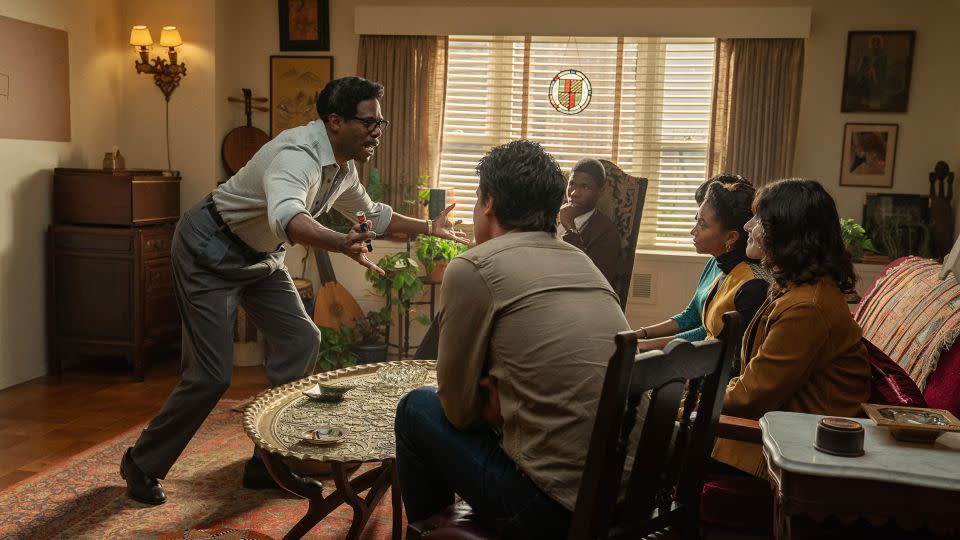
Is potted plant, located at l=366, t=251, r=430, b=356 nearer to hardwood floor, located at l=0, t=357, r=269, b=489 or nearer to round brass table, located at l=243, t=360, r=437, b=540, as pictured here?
hardwood floor, located at l=0, t=357, r=269, b=489

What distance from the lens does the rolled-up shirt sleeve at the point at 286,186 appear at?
2.78 meters

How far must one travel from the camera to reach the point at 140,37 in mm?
5660

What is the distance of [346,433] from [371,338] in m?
3.35

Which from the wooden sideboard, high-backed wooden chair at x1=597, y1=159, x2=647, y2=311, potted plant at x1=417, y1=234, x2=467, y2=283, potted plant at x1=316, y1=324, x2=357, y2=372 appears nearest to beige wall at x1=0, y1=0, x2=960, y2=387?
the wooden sideboard

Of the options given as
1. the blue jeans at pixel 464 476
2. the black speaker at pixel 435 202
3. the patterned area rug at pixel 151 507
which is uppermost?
the black speaker at pixel 435 202

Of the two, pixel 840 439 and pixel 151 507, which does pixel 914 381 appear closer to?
pixel 840 439

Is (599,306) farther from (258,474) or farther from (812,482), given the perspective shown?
(258,474)

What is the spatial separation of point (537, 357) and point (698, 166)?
439 cm

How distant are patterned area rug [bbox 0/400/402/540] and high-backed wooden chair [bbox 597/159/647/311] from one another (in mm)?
1759

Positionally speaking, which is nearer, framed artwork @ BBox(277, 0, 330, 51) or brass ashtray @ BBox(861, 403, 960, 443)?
brass ashtray @ BBox(861, 403, 960, 443)

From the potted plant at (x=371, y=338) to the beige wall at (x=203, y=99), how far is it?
0.33 m

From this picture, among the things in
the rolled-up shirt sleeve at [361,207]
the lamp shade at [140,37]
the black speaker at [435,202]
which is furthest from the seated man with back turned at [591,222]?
the lamp shade at [140,37]

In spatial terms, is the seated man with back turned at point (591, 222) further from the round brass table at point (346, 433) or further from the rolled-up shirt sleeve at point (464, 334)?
the rolled-up shirt sleeve at point (464, 334)

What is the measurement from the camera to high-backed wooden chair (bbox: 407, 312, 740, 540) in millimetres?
1553
